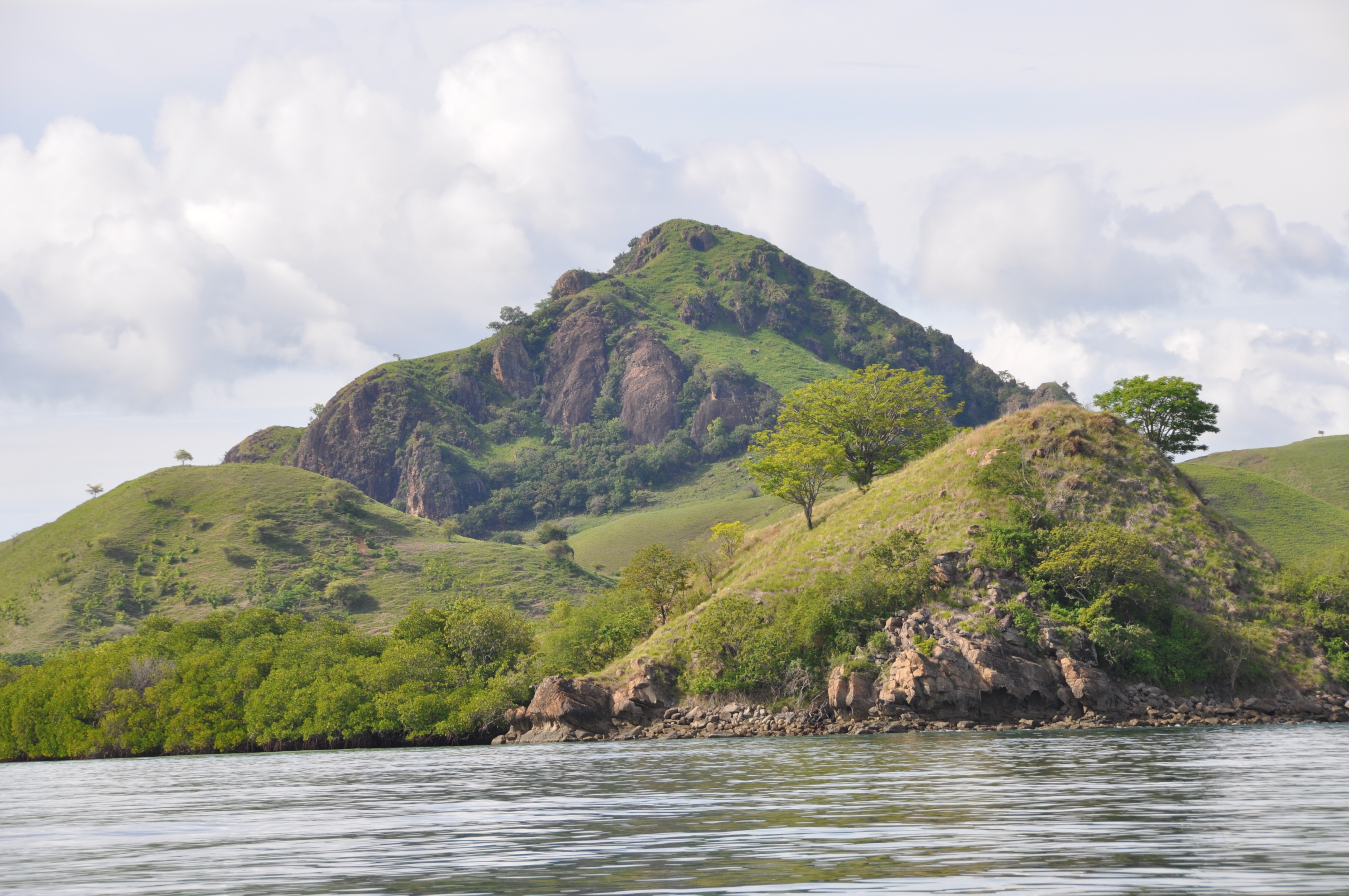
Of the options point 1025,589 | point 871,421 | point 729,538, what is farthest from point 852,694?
point 871,421

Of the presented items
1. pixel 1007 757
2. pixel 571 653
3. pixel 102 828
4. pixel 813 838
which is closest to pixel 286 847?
pixel 102 828

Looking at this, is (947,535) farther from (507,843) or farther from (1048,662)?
(507,843)

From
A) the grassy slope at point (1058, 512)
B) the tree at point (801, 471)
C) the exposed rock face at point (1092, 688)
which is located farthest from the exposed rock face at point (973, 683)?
the tree at point (801, 471)

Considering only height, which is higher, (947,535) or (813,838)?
(947,535)

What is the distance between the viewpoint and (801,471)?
116375 millimetres

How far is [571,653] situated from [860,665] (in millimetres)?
31870

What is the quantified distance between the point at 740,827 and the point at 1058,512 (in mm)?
77246

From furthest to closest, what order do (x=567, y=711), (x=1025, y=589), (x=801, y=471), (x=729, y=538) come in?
1. (x=729, y=538)
2. (x=801, y=471)
3. (x=1025, y=589)
4. (x=567, y=711)

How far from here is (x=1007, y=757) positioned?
48281 mm

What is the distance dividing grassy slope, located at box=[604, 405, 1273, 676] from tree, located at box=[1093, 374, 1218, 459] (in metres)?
13.5

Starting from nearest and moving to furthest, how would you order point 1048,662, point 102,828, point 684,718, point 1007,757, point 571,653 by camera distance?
point 102,828 < point 1007,757 < point 1048,662 < point 684,718 < point 571,653

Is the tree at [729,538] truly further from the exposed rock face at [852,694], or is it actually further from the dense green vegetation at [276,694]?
the exposed rock face at [852,694]

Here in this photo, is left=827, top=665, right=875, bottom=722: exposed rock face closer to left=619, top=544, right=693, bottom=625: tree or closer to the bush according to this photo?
the bush

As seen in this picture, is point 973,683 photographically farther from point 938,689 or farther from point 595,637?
point 595,637
